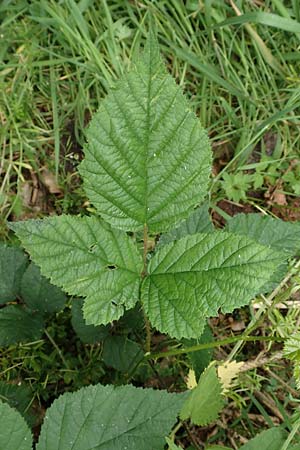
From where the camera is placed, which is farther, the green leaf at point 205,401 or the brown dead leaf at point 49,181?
the brown dead leaf at point 49,181

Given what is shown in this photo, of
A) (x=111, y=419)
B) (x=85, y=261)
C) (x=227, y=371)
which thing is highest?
(x=85, y=261)

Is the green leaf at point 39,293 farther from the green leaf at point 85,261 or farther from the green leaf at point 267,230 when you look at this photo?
the green leaf at point 267,230

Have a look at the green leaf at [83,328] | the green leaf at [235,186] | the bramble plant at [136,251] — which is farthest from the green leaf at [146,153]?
the green leaf at [235,186]

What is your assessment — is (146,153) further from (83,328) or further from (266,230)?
(83,328)

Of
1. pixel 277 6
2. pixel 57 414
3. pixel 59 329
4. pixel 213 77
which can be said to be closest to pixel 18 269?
pixel 59 329

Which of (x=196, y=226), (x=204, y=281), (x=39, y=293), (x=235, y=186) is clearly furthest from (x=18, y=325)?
(x=235, y=186)

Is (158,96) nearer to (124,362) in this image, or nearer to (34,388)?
(124,362)
